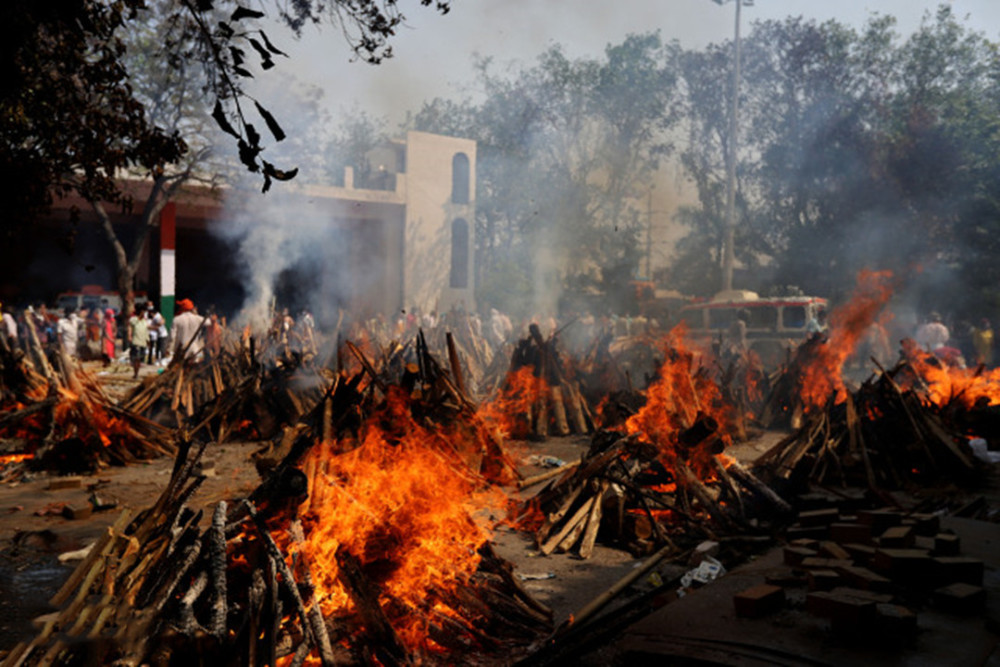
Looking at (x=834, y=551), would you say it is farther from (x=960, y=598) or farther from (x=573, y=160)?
(x=573, y=160)

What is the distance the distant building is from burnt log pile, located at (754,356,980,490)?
23.0 metres

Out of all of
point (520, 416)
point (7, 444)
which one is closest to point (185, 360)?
point (7, 444)

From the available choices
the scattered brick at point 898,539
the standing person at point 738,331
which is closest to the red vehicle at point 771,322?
the standing person at point 738,331

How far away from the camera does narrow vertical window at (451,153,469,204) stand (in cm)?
3331

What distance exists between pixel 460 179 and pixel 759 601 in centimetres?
3063

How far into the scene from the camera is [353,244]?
105 feet

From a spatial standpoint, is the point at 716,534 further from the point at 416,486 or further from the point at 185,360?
the point at 185,360

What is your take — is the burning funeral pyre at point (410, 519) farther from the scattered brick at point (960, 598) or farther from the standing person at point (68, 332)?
the standing person at point (68, 332)

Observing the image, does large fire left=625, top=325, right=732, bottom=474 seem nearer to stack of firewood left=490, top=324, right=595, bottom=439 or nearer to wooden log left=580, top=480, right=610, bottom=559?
wooden log left=580, top=480, right=610, bottom=559

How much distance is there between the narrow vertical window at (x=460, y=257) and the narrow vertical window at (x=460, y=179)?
122 cm

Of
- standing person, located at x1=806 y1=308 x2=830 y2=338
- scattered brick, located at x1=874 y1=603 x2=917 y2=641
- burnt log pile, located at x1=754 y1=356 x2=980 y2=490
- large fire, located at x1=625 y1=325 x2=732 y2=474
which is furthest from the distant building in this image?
scattered brick, located at x1=874 y1=603 x2=917 y2=641

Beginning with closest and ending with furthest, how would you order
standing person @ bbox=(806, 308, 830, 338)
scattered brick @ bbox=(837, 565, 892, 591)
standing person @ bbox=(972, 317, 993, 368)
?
scattered brick @ bbox=(837, 565, 892, 591) → standing person @ bbox=(972, 317, 993, 368) → standing person @ bbox=(806, 308, 830, 338)

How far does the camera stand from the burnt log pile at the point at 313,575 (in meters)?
3.04

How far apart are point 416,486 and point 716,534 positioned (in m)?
2.81
